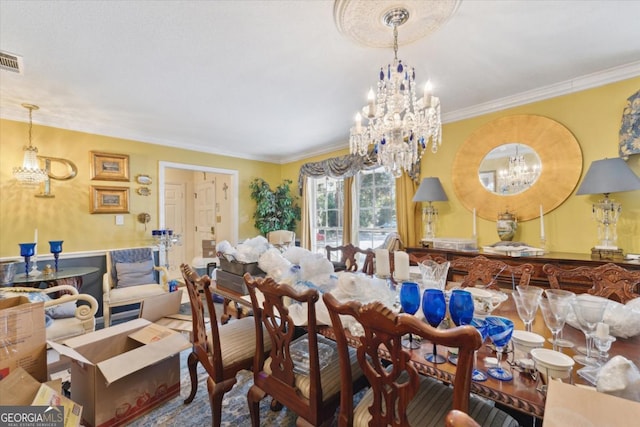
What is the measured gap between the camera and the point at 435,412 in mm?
1015

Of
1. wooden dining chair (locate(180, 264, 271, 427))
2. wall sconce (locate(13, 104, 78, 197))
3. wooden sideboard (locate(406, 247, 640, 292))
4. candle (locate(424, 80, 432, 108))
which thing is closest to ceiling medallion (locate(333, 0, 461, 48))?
candle (locate(424, 80, 432, 108))

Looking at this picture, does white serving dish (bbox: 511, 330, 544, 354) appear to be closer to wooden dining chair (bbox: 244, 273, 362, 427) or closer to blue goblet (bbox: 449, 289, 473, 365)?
blue goblet (bbox: 449, 289, 473, 365)

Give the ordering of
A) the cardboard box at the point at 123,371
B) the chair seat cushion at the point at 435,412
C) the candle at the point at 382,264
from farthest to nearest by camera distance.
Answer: the candle at the point at 382,264 < the cardboard box at the point at 123,371 < the chair seat cushion at the point at 435,412

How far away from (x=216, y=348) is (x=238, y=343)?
0.57 ft

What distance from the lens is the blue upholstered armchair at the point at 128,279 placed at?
2992 mm

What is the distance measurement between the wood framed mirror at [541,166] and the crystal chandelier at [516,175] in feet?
0.14

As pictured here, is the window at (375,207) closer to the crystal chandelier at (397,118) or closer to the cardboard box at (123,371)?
the crystal chandelier at (397,118)

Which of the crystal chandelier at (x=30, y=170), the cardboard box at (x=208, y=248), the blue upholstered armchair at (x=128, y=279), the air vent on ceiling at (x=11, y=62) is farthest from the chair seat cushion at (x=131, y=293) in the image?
the air vent on ceiling at (x=11, y=62)

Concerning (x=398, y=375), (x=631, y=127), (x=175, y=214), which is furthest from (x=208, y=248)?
(x=631, y=127)

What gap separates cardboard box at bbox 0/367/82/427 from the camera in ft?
3.65

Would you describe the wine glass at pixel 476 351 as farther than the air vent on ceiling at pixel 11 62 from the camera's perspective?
No

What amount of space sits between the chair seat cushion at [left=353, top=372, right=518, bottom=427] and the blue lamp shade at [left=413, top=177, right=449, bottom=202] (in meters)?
2.17

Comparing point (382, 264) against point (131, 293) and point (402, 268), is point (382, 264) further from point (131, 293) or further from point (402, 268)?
point (131, 293)

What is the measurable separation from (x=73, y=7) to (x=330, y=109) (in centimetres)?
210
